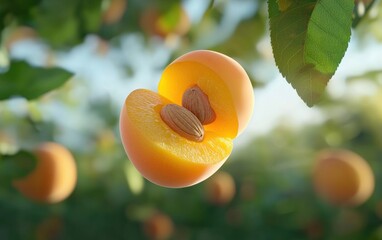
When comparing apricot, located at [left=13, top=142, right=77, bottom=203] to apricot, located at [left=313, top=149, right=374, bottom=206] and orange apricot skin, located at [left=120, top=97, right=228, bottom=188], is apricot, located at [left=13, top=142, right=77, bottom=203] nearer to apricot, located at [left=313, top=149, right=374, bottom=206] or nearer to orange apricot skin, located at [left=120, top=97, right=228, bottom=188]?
orange apricot skin, located at [left=120, top=97, right=228, bottom=188]

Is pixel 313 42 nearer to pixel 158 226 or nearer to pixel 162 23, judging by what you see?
pixel 162 23

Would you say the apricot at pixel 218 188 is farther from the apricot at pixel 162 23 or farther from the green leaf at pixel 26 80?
the green leaf at pixel 26 80

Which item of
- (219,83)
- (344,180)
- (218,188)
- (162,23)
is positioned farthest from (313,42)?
(218,188)

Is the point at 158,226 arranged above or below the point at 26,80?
below

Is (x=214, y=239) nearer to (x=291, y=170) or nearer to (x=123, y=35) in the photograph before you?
(x=291, y=170)

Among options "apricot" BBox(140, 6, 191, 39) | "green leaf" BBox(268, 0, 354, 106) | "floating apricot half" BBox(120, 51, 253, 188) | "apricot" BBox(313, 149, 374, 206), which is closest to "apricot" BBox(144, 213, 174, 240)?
"apricot" BBox(313, 149, 374, 206)

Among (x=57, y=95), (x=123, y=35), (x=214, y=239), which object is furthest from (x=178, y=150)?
(x=214, y=239)
